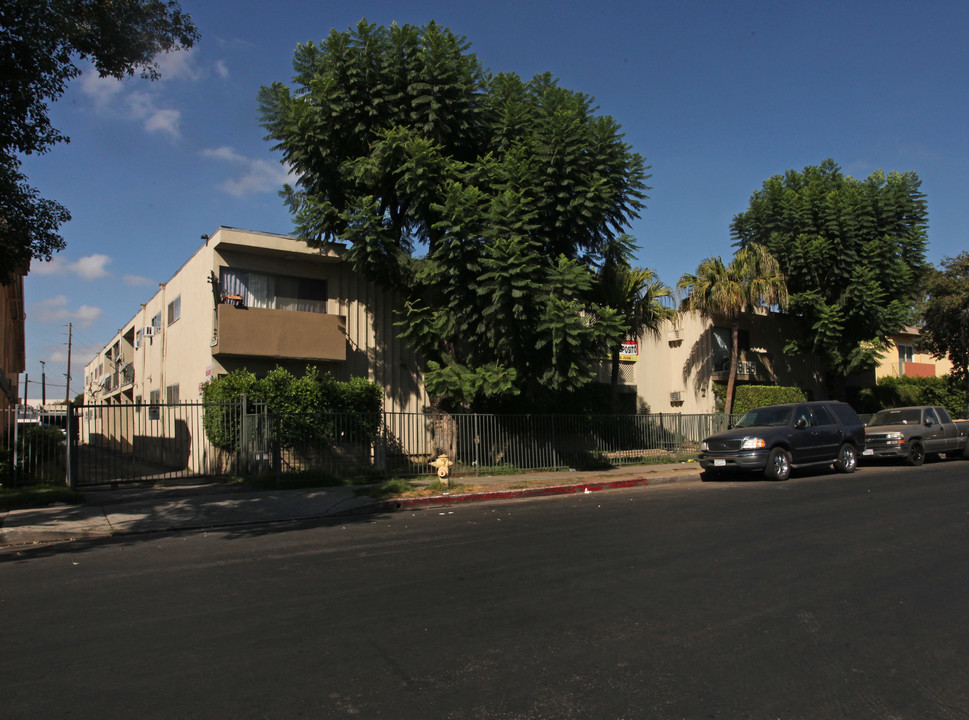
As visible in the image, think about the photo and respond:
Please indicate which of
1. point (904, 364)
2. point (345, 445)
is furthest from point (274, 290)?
point (904, 364)

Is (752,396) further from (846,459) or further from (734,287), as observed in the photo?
(846,459)

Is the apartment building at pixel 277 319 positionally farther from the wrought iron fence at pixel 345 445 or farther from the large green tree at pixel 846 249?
the large green tree at pixel 846 249

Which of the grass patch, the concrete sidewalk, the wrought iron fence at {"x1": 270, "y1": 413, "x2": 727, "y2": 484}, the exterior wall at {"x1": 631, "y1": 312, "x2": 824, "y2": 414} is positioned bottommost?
the concrete sidewalk

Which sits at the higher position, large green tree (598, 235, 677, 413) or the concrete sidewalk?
large green tree (598, 235, 677, 413)

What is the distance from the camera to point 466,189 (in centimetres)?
1623

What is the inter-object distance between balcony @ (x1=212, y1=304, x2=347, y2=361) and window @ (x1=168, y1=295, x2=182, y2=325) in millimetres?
5256

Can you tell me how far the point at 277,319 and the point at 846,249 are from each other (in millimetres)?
23143

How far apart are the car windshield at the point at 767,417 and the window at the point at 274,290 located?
40.6ft

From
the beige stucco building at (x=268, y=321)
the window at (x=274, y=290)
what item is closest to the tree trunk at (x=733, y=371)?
the beige stucco building at (x=268, y=321)

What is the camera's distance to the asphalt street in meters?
3.90

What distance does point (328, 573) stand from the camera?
7.09 meters

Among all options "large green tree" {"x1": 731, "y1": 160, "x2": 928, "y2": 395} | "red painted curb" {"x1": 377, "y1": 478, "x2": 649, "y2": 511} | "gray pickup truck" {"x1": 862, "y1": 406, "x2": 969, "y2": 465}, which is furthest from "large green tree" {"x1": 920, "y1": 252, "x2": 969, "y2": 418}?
"red painted curb" {"x1": 377, "y1": 478, "x2": 649, "y2": 511}

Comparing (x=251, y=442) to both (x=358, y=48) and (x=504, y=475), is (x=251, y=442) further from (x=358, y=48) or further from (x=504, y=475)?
(x=358, y=48)

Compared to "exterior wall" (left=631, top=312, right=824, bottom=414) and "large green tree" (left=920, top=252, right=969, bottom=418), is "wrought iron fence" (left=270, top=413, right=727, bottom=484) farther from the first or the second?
"large green tree" (left=920, top=252, right=969, bottom=418)
